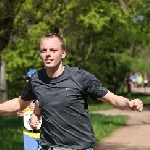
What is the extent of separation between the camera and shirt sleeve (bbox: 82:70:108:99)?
4.21m

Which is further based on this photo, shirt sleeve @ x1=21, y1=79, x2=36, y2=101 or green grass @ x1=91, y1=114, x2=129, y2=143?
green grass @ x1=91, y1=114, x2=129, y2=143

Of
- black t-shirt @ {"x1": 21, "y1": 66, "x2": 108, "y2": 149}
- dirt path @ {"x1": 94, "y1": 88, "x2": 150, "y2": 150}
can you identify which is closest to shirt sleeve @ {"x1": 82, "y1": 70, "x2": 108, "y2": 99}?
black t-shirt @ {"x1": 21, "y1": 66, "x2": 108, "y2": 149}

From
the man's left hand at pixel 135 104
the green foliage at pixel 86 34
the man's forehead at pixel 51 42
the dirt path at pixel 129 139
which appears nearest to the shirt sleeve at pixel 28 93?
the man's forehead at pixel 51 42

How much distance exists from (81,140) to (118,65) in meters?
36.9

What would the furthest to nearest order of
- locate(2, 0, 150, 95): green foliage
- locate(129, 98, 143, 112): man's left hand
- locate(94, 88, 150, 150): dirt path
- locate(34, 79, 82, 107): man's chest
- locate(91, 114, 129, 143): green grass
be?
locate(2, 0, 150, 95): green foliage
locate(91, 114, 129, 143): green grass
locate(94, 88, 150, 150): dirt path
locate(34, 79, 82, 107): man's chest
locate(129, 98, 143, 112): man's left hand

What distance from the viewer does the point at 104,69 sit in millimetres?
37531

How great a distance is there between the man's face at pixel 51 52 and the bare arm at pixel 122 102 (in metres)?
0.48

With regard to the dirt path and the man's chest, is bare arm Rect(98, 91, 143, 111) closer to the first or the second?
the man's chest

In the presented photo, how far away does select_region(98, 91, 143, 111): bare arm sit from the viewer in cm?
402

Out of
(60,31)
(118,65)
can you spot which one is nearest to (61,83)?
(60,31)

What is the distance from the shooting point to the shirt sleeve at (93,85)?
166 inches

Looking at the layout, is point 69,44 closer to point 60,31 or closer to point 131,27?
point 60,31

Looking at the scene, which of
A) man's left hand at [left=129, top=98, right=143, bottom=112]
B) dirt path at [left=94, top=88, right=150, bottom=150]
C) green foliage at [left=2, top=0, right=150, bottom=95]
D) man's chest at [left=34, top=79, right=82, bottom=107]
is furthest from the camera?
green foliage at [left=2, top=0, right=150, bottom=95]

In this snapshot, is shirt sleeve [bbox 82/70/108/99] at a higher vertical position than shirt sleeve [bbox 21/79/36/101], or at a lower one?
higher
